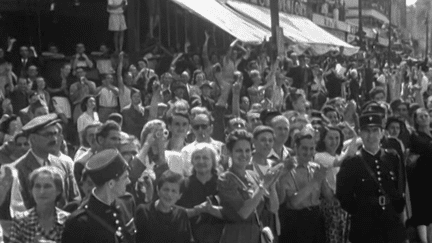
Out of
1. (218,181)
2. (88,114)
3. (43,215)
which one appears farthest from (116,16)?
(43,215)

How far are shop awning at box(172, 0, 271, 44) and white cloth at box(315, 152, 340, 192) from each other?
11462mm

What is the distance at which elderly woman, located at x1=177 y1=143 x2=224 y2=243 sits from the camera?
6.61 metres

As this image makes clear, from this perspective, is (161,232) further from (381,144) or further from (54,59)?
(54,59)

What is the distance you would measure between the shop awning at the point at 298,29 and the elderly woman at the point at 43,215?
63.5ft

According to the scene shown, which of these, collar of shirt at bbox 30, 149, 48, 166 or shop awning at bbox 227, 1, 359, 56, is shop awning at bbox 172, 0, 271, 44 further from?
collar of shirt at bbox 30, 149, 48, 166

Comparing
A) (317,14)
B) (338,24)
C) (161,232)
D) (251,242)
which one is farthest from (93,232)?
(338,24)

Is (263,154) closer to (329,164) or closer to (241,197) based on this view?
(241,197)

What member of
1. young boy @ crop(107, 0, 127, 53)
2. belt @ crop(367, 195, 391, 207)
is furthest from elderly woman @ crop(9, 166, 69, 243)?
young boy @ crop(107, 0, 127, 53)

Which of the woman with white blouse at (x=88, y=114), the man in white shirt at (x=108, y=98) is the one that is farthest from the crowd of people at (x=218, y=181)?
the man in white shirt at (x=108, y=98)

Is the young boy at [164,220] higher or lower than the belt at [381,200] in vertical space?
higher

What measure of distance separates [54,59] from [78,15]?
176 inches

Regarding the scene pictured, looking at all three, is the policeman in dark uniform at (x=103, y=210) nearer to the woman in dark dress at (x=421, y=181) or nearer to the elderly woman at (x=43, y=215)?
the elderly woman at (x=43, y=215)

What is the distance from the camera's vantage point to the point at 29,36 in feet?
66.0

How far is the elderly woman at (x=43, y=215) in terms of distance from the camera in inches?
215
